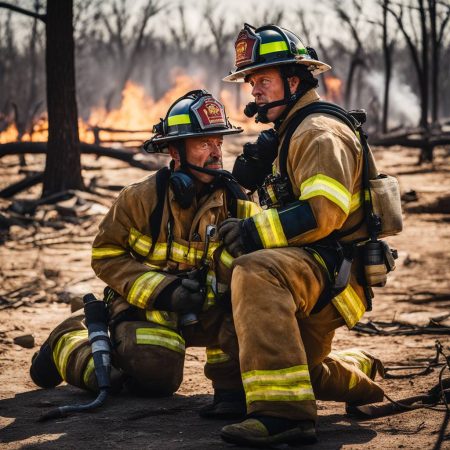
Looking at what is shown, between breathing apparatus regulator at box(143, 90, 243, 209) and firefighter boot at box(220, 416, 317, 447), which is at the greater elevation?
breathing apparatus regulator at box(143, 90, 243, 209)

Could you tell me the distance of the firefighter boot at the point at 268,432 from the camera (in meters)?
3.07

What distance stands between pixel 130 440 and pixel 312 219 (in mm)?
1242

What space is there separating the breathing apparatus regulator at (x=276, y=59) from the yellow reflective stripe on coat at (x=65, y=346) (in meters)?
1.60

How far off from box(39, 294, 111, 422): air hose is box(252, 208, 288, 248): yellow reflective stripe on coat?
1190mm

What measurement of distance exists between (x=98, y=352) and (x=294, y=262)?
4.26 feet

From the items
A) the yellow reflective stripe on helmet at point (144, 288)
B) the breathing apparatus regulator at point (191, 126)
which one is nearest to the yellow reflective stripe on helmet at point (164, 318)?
the yellow reflective stripe on helmet at point (144, 288)

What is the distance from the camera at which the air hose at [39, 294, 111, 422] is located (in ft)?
12.6

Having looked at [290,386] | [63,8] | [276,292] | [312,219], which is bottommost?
[290,386]

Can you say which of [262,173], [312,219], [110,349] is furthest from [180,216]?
[312,219]

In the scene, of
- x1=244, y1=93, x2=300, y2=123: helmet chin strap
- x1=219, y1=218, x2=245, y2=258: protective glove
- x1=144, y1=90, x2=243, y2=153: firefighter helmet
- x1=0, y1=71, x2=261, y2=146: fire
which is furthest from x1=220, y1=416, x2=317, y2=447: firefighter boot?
x1=0, y1=71, x2=261, y2=146: fire

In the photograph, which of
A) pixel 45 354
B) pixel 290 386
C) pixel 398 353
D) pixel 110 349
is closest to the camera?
pixel 290 386

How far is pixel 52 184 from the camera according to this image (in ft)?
38.9

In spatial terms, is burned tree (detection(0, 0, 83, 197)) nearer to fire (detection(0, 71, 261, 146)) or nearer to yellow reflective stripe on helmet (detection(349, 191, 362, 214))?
fire (detection(0, 71, 261, 146))

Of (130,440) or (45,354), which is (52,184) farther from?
(130,440)
